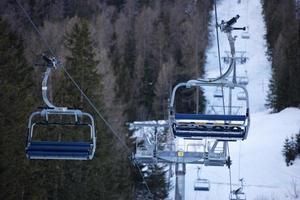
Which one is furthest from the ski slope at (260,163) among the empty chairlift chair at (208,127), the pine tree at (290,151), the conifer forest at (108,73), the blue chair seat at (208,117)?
the blue chair seat at (208,117)

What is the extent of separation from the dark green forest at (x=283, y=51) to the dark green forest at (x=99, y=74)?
907 cm

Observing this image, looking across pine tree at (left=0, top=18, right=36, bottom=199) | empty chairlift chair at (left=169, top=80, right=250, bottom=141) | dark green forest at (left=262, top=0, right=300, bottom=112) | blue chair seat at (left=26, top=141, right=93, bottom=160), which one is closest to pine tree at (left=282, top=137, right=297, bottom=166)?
dark green forest at (left=262, top=0, right=300, bottom=112)

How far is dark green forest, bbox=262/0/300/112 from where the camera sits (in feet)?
165

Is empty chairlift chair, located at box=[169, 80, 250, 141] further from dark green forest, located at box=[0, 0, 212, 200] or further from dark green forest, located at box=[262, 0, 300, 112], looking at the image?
dark green forest, located at box=[262, 0, 300, 112]

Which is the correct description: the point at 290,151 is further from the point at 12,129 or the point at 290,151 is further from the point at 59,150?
the point at 59,150

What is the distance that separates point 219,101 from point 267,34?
746 inches

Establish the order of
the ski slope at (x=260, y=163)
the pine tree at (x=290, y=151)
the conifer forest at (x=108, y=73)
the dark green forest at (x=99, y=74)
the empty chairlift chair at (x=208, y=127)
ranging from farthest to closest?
the pine tree at (x=290, y=151), the ski slope at (x=260, y=163), the conifer forest at (x=108, y=73), the dark green forest at (x=99, y=74), the empty chairlift chair at (x=208, y=127)

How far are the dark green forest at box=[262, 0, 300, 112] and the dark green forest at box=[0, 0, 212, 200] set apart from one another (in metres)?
9.07

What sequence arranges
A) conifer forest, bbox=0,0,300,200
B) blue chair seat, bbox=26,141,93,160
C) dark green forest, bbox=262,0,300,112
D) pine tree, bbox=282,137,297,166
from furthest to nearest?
dark green forest, bbox=262,0,300,112 → pine tree, bbox=282,137,297,166 → conifer forest, bbox=0,0,300,200 → blue chair seat, bbox=26,141,93,160

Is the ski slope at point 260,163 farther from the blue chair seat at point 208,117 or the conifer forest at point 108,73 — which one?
the blue chair seat at point 208,117

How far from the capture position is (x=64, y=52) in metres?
35.8

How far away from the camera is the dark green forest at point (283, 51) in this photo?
50.3 m

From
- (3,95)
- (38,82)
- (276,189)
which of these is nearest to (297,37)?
(276,189)

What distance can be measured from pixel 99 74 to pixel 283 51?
38151 mm
